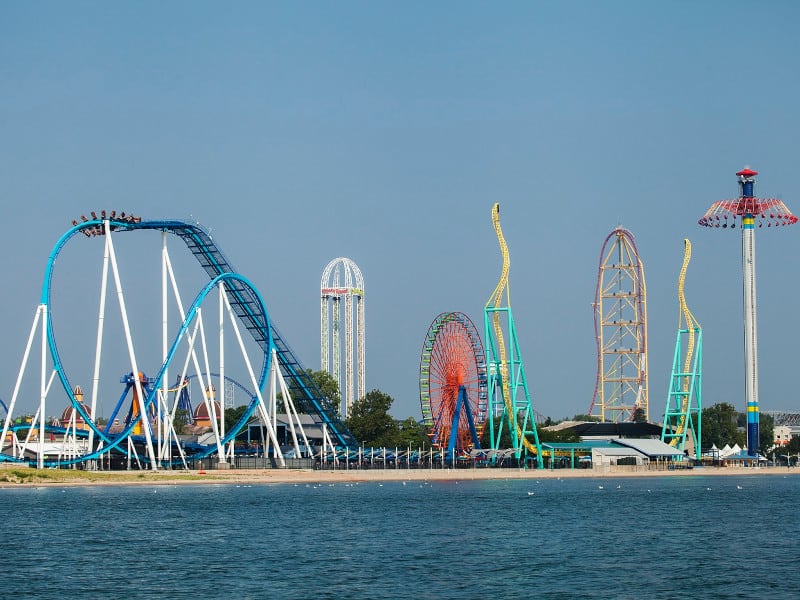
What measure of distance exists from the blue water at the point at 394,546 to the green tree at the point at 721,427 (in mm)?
103579

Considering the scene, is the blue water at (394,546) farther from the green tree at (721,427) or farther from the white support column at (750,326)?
the green tree at (721,427)

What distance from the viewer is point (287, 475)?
96.8 metres

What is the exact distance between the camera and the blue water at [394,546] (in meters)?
38.1

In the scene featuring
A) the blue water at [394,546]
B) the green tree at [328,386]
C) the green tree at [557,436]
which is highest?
the green tree at [328,386]

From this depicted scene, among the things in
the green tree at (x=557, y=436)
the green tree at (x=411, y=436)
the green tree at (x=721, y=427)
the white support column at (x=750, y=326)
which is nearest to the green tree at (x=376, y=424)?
the green tree at (x=411, y=436)

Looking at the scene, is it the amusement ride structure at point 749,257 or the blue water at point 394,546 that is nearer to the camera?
the blue water at point 394,546

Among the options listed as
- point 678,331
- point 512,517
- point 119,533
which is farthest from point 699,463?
point 119,533

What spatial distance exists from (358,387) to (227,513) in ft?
352

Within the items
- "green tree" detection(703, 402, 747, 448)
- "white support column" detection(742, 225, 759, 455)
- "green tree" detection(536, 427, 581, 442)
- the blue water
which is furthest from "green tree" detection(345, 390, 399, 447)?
"green tree" detection(703, 402, 747, 448)

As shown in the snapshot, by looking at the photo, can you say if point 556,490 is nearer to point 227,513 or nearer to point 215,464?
point 215,464

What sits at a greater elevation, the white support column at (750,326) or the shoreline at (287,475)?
the white support column at (750,326)

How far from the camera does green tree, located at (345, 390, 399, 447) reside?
133 meters

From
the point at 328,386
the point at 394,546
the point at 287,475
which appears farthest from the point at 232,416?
the point at 394,546

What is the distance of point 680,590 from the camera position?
3741 centimetres
